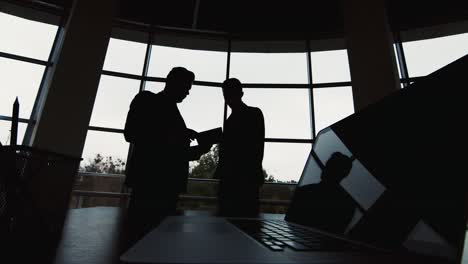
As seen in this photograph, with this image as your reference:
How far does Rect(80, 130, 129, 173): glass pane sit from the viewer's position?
4.27 metres

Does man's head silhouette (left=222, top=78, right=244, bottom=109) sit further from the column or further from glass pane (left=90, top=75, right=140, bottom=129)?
glass pane (left=90, top=75, right=140, bottom=129)

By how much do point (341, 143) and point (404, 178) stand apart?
257mm

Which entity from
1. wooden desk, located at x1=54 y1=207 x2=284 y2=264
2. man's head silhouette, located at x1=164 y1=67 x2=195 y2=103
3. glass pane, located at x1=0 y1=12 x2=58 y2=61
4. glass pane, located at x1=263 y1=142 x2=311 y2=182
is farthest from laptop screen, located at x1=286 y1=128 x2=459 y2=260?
glass pane, located at x1=0 y1=12 x2=58 y2=61

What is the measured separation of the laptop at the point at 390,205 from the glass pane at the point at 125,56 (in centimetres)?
477

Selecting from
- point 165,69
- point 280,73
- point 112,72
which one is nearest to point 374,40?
point 280,73

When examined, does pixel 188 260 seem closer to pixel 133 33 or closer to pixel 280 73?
pixel 280 73

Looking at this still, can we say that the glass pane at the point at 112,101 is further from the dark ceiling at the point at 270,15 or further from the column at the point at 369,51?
the column at the point at 369,51

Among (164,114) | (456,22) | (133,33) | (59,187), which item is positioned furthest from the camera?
(133,33)

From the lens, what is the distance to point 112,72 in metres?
4.57

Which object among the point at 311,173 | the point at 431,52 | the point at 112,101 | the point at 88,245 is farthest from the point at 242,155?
the point at 431,52

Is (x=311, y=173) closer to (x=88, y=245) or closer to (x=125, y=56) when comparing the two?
(x=88, y=245)

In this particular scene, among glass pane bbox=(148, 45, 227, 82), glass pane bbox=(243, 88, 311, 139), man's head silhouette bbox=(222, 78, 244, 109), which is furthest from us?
glass pane bbox=(148, 45, 227, 82)

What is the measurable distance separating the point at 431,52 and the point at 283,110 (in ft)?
9.10

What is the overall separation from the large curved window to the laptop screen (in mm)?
4737
